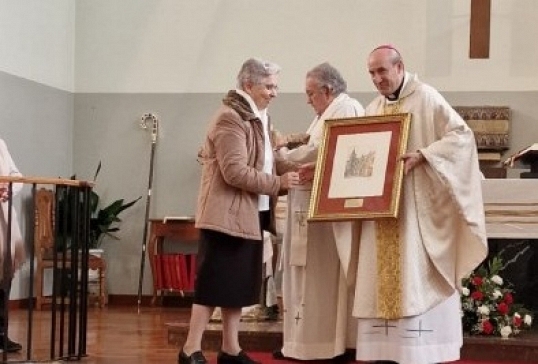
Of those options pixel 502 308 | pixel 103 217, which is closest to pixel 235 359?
pixel 502 308

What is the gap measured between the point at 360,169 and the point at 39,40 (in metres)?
5.55

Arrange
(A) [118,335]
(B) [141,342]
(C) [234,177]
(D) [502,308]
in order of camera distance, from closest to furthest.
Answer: (C) [234,177] < (D) [502,308] < (B) [141,342] < (A) [118,335]

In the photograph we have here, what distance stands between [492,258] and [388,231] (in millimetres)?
2052

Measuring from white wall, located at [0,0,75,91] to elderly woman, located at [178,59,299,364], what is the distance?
4.62 m

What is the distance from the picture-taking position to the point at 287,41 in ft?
31.3

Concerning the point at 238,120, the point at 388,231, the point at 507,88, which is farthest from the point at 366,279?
the point at 507,88

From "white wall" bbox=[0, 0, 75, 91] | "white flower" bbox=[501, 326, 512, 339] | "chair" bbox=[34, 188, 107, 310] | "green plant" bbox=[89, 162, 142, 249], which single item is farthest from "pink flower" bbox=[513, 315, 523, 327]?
"white wall" bbox=[0, 0, 75, 91]

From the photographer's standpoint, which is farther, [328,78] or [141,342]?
[141,342]

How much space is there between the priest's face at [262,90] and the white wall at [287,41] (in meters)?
4.64

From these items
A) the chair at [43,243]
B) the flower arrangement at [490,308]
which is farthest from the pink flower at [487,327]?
the chair at [43,243]

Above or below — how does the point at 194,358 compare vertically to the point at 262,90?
below

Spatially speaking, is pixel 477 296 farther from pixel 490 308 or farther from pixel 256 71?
pixel 256 71

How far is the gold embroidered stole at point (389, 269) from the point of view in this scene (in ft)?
15.1

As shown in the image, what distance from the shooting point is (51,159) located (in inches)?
381
